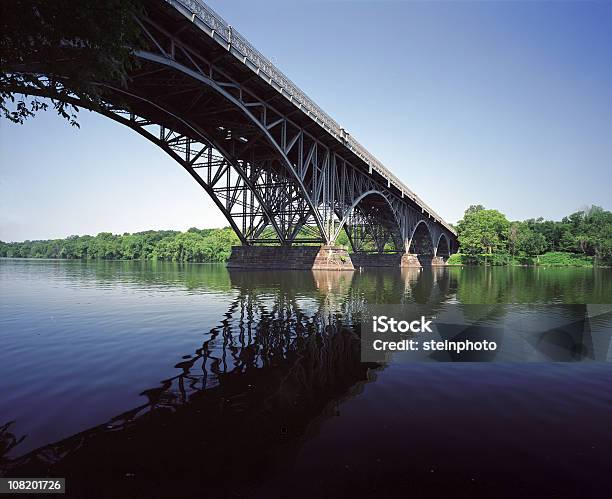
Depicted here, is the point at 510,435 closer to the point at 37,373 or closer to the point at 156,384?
the point at 156,384

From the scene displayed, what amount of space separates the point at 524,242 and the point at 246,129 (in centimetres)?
9765

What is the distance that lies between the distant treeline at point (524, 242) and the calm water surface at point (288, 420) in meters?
102

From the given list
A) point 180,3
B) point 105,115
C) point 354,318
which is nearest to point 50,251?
point 105,115

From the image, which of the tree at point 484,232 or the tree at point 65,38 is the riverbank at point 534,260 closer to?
the tree at point 484,232

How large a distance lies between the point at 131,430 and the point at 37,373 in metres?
3.34

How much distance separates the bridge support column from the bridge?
0.41ft

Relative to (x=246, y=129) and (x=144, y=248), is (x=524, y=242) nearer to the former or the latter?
(x=246, y=129)

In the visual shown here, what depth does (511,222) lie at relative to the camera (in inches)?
4405

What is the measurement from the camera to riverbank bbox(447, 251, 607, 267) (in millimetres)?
95438

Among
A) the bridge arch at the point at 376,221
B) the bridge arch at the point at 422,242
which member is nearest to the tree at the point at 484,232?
the bridge arch at the point at 422,242

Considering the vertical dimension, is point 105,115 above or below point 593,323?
above

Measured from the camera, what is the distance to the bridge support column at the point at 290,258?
1729 inches

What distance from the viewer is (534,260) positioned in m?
97.6

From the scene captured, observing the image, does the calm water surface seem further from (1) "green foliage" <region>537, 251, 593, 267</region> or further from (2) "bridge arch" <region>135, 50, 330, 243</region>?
(1) "green foliage" <region>537, 251, 593, 267</region>
